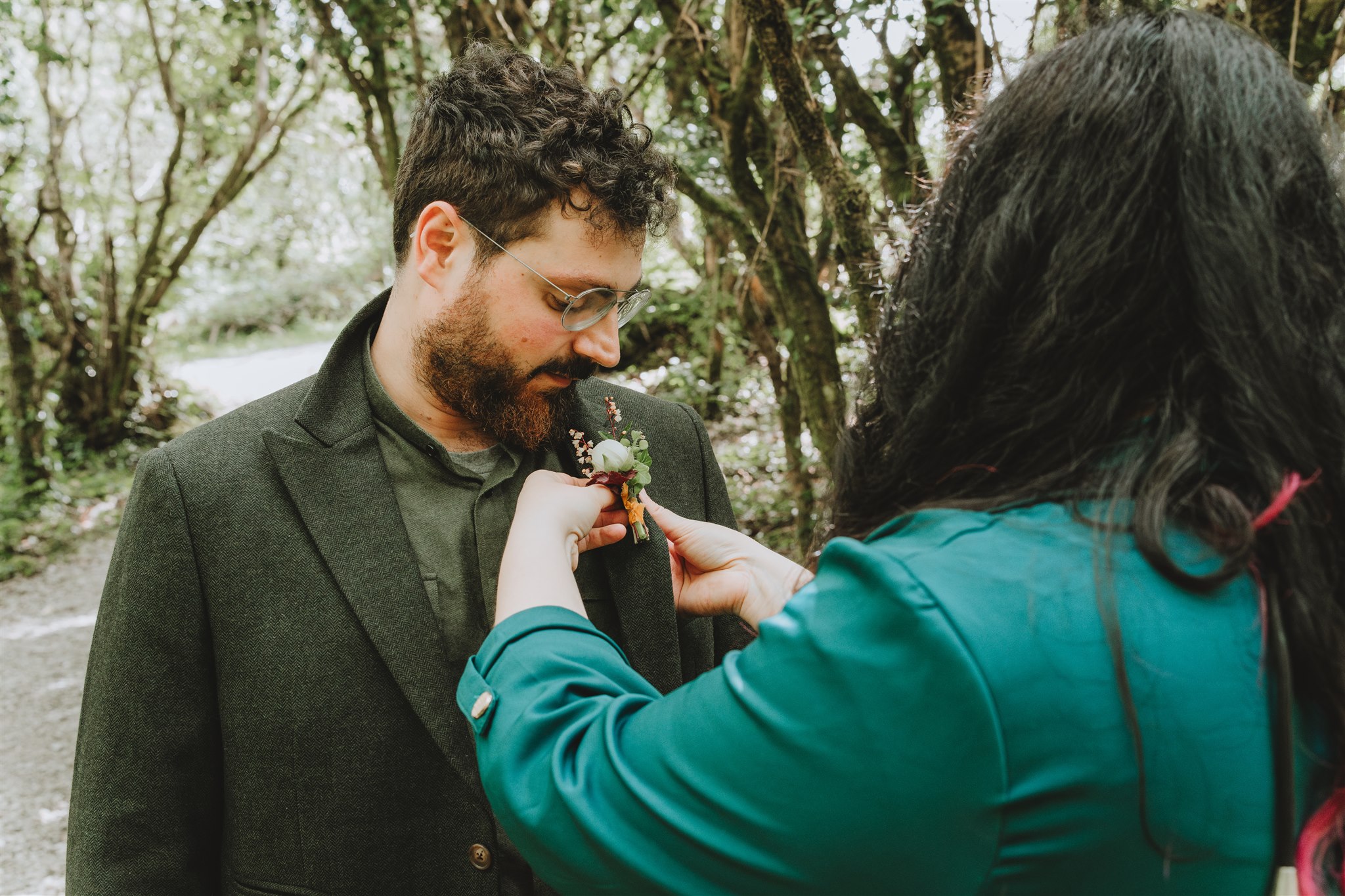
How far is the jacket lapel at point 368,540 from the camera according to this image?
175cm

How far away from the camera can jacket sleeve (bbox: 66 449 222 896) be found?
5.54 feet

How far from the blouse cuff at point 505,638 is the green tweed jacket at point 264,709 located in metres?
0.47

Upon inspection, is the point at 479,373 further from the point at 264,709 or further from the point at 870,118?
the point at 870,118

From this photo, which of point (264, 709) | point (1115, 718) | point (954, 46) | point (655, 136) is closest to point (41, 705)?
point (655, 136)

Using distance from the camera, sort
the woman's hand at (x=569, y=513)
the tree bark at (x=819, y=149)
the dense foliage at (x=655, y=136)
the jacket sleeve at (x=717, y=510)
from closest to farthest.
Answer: the woman's hand at (x=569, y=513) → the jacket sleeve at (x=717, y=510) → the tree bark at (x=819, y=149) → the dense foliage at (x=655, y=136)

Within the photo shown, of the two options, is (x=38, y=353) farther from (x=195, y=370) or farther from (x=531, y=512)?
(x=531, y=512)

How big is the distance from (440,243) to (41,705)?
21.6 feet

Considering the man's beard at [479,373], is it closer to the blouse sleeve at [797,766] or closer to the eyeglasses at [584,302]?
the eyeglasses at [584,302]

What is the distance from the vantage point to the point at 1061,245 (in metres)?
1.09

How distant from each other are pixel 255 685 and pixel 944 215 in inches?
58.6

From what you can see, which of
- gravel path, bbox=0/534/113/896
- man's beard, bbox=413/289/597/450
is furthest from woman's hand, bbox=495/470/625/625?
gravel path, bbox=0/534/113/896

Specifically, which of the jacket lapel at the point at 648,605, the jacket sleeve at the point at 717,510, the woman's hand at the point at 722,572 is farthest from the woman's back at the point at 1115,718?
the jacket sleeve at the point at 717,510

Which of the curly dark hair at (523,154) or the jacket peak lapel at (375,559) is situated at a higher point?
the curly dark hair at (523,154)

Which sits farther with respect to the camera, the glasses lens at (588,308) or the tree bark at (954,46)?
the tree bark at (954,46)
